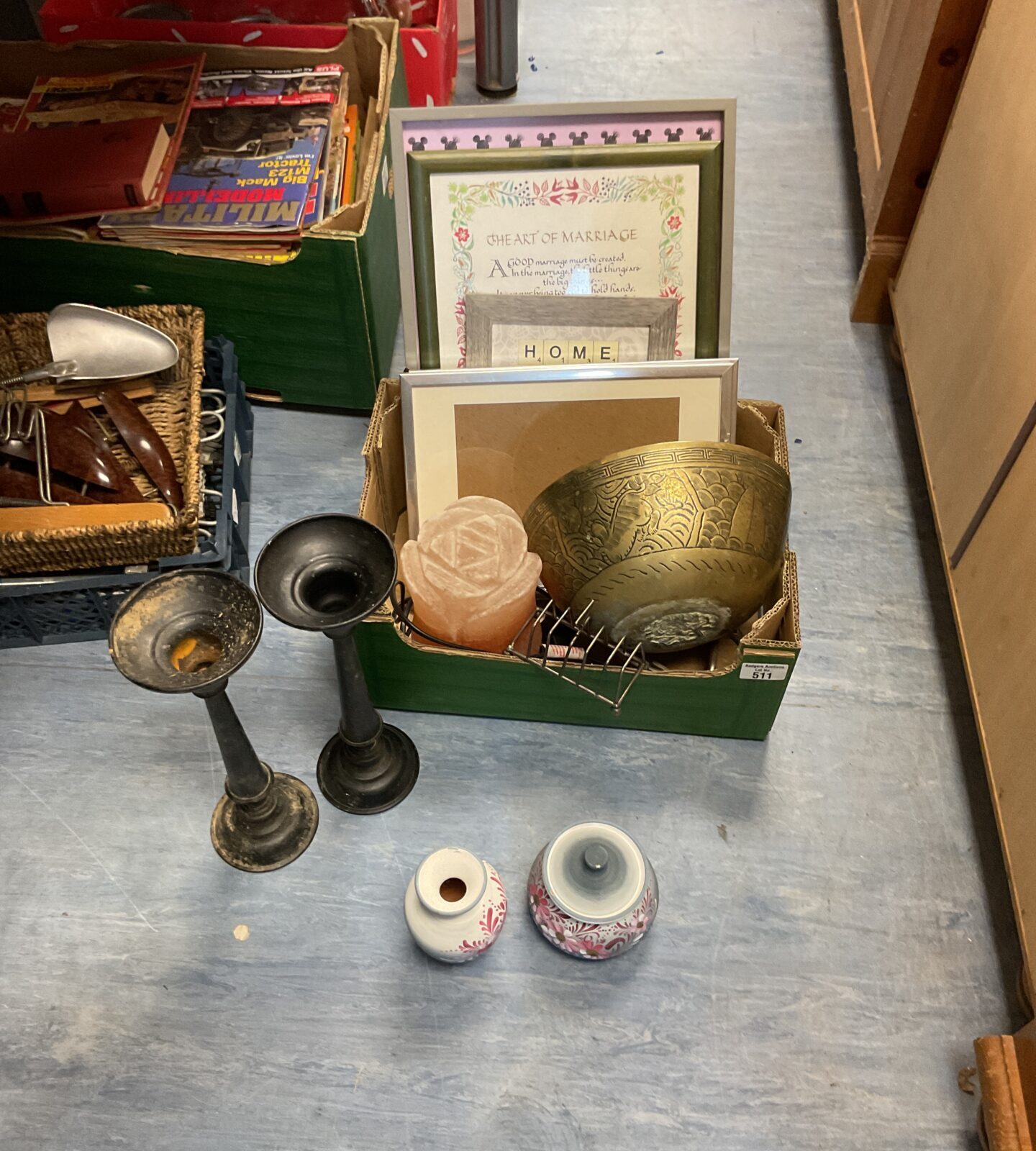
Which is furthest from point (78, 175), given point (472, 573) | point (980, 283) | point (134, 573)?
point (980, 283)

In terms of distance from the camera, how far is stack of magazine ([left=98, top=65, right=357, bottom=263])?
1204 millimetres

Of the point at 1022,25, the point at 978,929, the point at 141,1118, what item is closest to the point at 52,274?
the point at 141,1118

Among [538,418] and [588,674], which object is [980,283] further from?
[588,674]

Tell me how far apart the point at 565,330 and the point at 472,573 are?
34cm

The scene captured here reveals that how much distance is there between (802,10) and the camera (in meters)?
2.08

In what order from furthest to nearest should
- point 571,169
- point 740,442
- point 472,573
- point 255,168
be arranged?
point 255,168 → point 740,442 → point 571,169 → point 472,573

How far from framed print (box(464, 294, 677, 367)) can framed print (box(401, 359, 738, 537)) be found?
1.7 inches

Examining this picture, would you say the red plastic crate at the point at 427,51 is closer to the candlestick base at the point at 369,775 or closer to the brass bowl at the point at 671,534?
the brass bowl at the point at 671,534

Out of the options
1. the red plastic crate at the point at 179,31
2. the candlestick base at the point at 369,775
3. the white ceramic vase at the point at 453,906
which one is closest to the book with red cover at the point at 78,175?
the red plastic crate at the point at 179,31

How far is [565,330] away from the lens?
110cm

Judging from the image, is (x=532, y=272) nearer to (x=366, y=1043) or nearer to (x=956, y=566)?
(x=956, y=566)

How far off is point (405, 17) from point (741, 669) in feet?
3.97

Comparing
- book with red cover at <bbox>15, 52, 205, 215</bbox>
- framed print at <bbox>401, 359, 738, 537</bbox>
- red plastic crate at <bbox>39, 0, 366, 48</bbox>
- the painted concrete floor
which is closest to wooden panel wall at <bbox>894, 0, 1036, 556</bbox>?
the painted concrete floor

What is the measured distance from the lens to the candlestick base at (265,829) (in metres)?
1.02
